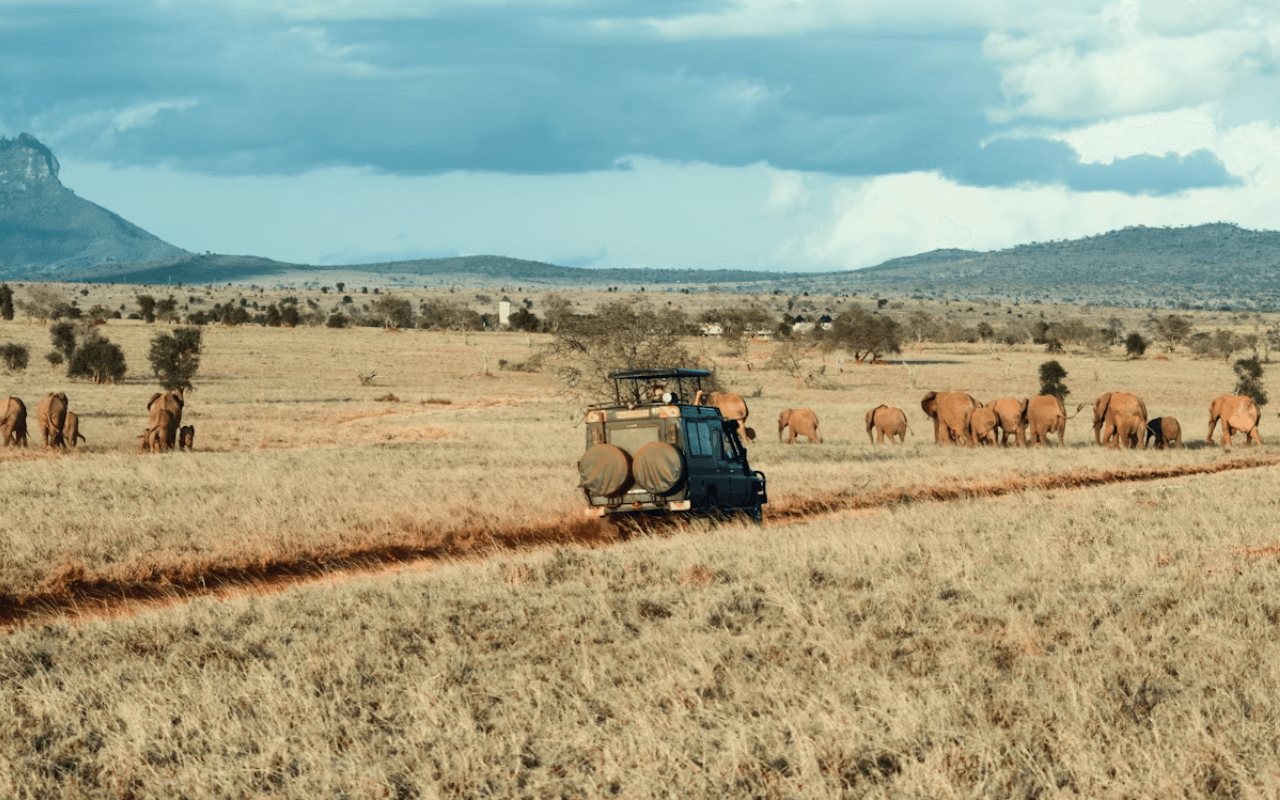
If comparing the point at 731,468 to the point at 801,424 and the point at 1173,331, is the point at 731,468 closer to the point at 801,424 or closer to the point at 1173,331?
the point at 801,424

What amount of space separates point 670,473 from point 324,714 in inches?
338

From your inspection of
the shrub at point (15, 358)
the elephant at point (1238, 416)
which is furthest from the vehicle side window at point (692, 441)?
the shrub at point (15, 358)

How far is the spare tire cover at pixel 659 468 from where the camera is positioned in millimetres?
15570

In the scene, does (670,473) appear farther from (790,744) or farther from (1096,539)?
(790,744)

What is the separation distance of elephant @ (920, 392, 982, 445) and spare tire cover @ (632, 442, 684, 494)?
19420 mm

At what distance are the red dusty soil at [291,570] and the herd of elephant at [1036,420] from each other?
13233mm

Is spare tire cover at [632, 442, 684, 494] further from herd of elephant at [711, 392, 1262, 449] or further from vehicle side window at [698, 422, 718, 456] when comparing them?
herd of elephant at [711, 392, 1262, 449]

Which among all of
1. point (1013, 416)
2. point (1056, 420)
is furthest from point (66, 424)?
point (1056, 420)

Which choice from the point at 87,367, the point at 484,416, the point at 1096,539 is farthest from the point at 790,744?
the point at 87,367

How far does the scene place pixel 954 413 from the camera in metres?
33.5

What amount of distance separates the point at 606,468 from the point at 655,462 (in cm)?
64

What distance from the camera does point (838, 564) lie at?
1229cm

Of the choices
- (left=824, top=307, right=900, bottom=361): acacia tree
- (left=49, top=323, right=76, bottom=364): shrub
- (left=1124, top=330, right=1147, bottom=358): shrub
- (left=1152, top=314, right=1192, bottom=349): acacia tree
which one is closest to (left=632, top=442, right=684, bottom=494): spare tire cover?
(left=49, top=323, right=76, bottom=364): shrub

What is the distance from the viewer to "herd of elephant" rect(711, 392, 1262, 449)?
1252 inches
